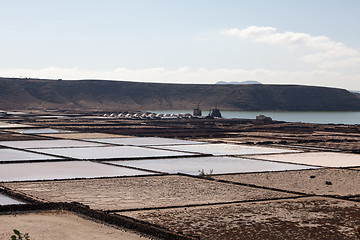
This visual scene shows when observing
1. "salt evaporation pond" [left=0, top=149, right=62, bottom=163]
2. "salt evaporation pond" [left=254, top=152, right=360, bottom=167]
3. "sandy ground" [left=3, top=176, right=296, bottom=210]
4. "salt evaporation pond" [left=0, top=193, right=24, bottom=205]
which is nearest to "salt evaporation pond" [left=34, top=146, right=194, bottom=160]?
"salt evaporation pond" [left=0, top=149, right=62, bottom=163]

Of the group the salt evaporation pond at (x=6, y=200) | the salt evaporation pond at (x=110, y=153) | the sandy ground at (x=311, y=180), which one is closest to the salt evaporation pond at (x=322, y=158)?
the sandy ground at (x=311, y=180)

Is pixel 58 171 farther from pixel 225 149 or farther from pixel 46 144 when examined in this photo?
pixel 46 144

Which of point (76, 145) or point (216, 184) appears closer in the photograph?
point (216, 184)

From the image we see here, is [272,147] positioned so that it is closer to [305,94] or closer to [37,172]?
[37,172]

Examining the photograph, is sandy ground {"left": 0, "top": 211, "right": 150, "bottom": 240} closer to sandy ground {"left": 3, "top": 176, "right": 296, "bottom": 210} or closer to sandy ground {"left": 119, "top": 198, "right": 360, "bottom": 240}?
sandy ground {"left": 119, "top": 198, "right": 360, "bottom": 240}

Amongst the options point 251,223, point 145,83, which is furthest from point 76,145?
point 145,83

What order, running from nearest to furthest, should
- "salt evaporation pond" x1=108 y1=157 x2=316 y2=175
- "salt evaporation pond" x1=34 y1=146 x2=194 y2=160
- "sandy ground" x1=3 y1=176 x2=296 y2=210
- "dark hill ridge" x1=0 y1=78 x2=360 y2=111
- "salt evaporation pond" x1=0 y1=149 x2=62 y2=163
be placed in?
1. "sandy ground" x1=3 y1=176 x2=296 y2=210
2. "salt evaporation pond" x1=108 y1=157 x2=316 y2=175
3. "salt evaporation pond" x1=0 y1=149 x2=62 y2=163
4. "salt evaporation pond" x1=34 y1=146 x2=194 y2=160
5. "dark hill ridge" x1=0 y1=78 x2=360 y2=111
